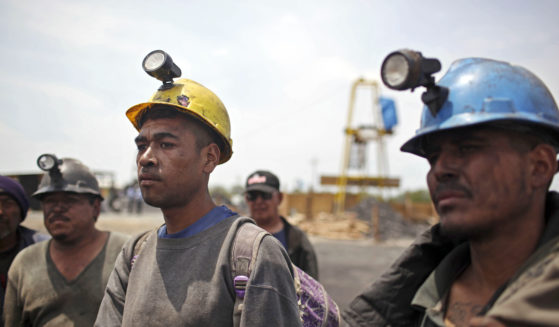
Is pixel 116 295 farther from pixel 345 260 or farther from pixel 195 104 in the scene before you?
pixel 345 260

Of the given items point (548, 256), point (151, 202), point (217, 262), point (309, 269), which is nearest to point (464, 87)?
point (548, 256)

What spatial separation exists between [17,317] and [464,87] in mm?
3261

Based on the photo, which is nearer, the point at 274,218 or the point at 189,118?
the point at 189,118

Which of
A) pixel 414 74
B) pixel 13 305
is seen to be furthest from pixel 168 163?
pixel 13 305

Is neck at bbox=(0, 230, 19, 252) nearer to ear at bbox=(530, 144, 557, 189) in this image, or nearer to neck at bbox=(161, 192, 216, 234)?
neck at bbox=(161, 192, 216, 234)

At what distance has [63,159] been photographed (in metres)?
3.46

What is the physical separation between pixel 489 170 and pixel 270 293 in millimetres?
994

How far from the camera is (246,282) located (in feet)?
5.63

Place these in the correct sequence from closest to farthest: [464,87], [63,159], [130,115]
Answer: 1. [464,87]
2. [130,115]
3. [63,159]

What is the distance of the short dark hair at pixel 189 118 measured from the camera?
2.15 metres

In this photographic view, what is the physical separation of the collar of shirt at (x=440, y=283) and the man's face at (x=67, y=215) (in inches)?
106

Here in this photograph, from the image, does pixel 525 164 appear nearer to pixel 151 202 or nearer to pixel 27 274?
pixel 151 202

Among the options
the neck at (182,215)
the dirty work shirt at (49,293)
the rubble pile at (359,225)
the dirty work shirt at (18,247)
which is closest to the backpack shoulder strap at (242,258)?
the neck at (182,215)

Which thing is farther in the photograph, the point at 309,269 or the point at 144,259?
the point at 309,269
